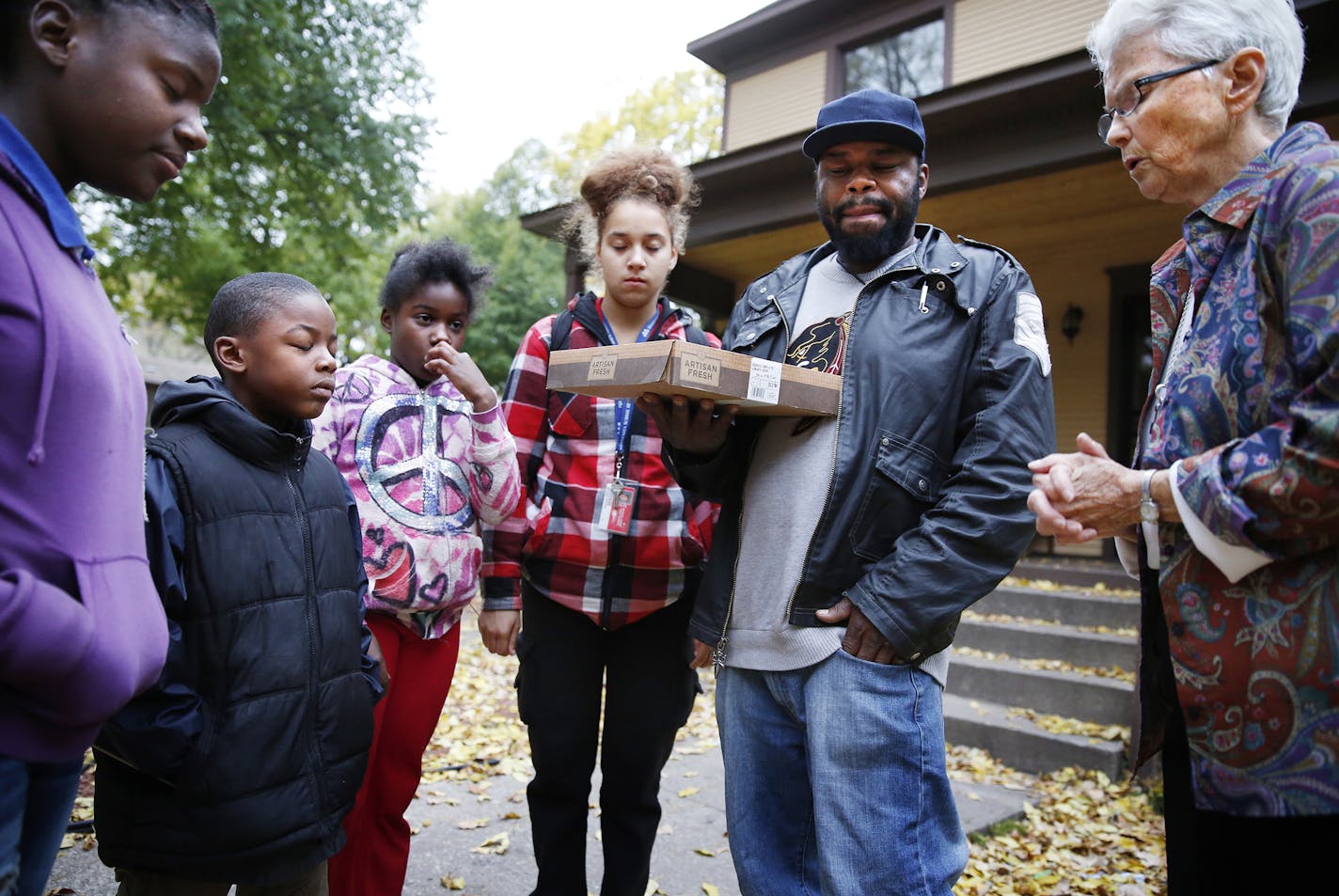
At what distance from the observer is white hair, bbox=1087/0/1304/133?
1504mm

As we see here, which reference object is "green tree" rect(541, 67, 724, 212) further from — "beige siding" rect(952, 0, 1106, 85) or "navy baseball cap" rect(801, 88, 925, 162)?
"navy baseball cap" rect(801, 88, 925, 162)

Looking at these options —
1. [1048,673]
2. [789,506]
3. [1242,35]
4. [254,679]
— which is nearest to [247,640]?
[254,679]

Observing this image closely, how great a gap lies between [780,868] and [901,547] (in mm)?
867

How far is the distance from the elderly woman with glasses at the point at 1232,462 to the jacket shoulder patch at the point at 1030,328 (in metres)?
0.33

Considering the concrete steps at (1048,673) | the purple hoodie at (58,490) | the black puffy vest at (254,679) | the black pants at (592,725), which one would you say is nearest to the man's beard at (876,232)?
the black pants at (592,725)

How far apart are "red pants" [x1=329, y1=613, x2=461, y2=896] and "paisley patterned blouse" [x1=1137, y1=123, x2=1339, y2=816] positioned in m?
1.97

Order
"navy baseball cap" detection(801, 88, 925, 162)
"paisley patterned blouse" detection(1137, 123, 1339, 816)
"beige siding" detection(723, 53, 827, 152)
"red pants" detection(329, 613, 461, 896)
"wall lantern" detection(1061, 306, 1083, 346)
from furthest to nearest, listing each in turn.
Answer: "beige siding" detection(723, 53, 827, 152)
"wall lantern" detection(1061, 306, 1083, 346)
"red pants" detection(329, 613, 461, 896)
"navy baseball cap" detection(801, 88, 925, 162)
"paisley patterned blouse" detection(1137, 123, 1339, 816)

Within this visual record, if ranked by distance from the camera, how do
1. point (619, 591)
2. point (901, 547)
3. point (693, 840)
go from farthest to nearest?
1. point (693, 840)
2. point (619, 591)
3. point (901, 547)

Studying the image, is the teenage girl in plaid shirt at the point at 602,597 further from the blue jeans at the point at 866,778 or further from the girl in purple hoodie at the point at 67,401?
the girl in purple hoodie at the point at 67,401

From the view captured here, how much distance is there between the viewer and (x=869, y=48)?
1121cm

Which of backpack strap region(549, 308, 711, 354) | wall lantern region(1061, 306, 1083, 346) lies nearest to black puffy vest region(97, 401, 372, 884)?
backpack strap region(549, 308, 711, 354)

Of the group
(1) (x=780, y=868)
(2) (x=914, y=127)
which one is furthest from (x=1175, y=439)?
(1) (x=780, y=868)

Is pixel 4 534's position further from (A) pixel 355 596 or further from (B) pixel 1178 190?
(B) pixel 1178 190

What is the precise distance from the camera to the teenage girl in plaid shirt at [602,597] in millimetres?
2594
